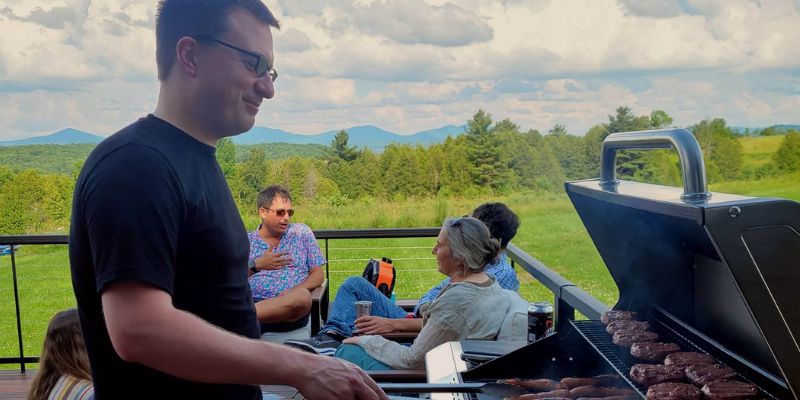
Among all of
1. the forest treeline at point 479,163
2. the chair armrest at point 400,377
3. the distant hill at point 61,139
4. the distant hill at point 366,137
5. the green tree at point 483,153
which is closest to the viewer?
the chair armrest at point 400,377

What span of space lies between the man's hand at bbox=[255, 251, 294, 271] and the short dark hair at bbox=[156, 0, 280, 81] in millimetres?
3306

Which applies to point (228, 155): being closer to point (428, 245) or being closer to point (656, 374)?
point (428, 245)

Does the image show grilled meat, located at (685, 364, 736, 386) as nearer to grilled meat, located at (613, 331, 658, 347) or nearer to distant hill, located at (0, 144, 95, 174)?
grilled meat, located at (613, 331, 658, 347)

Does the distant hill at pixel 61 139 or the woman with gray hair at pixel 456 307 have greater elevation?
the distant hill at pixel 61 139

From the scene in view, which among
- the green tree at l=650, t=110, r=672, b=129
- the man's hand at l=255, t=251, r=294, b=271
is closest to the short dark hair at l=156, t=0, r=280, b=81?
the man's hand at l=255, t=251, r=294, b=271

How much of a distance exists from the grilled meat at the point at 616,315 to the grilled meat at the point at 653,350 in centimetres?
16

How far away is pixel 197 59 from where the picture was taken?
1.17 metres

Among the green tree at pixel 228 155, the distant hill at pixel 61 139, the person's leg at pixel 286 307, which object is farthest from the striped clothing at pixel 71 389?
the green tree at pixel 228 155

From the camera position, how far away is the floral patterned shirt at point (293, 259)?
14.6 ft

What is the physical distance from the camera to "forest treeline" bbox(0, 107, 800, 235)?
16219 millimetres

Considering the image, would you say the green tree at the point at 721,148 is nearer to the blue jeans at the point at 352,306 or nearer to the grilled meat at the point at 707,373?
the blue jeans at the point at 352,306

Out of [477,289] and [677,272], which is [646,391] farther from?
[477,289]

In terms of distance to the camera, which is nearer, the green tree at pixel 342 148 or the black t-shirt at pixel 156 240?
the black t-shirt at pixel 156 240

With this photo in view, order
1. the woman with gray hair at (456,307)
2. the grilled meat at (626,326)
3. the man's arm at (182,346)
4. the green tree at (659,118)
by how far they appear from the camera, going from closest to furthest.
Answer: the man's arm at (182,346) < the grilled meat at (626,326) < the woman with gray hair at (456,307) < the green tree at (659,118)
